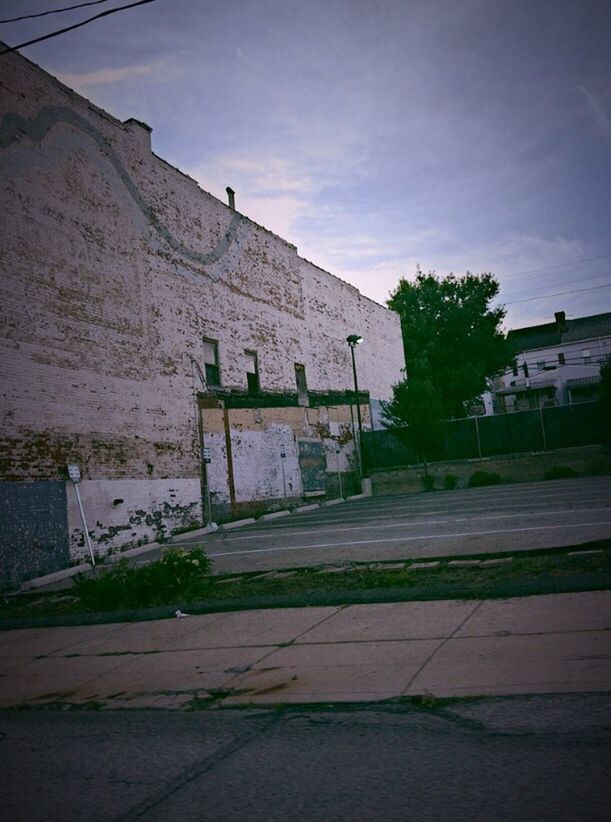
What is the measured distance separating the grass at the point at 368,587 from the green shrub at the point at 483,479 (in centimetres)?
1876

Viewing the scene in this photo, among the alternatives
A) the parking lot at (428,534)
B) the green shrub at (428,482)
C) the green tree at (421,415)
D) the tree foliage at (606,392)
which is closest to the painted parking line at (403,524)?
the parking lot at (428,534)

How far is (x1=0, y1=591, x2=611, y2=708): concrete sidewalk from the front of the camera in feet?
12.8

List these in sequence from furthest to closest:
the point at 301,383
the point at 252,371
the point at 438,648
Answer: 1. the point at 301,383
2. the point at 252,371
3. the point at 438,648

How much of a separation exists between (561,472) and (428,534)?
15.9 m

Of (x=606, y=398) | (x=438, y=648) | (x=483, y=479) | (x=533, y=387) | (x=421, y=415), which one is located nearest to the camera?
(x=438, y=648)

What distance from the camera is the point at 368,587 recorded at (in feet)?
23.4

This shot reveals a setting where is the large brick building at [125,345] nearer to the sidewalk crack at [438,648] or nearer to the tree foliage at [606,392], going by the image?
the sidewalk crack at [438,648]

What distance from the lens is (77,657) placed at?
19.3 feet

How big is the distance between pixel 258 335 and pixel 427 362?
21232 mm

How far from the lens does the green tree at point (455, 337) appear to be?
42.5 m

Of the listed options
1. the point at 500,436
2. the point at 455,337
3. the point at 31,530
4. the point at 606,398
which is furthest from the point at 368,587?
the point at 455,337

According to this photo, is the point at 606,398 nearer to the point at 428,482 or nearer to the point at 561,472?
the point at 561,472

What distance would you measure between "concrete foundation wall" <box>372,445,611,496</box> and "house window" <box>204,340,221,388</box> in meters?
10.9

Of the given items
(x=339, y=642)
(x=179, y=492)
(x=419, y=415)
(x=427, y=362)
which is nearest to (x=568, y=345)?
(x=427, y=362)
